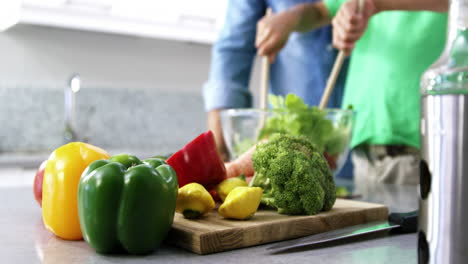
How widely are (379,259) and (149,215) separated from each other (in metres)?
0.33

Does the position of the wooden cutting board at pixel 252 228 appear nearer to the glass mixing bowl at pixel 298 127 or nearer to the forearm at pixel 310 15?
the glass mixing bowl at pixel 298 127

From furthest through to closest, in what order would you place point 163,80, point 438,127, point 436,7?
point 163,80 → point 436,7 → point 438,127

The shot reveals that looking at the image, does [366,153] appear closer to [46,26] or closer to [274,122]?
[274,122]

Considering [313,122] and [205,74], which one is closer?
[313,122]

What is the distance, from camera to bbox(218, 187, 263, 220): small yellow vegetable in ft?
2.60

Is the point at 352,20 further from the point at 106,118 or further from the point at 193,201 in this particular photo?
the point at 106,118

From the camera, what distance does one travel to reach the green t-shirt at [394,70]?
1.55 meters

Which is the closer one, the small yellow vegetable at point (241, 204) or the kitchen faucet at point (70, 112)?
the small yellow vegetable at point (241, 204)

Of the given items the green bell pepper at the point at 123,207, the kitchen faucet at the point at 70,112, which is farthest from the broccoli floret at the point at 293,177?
the kitchen faucet at the point at 70,112

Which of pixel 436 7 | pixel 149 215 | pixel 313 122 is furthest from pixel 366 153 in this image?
pixel 149 215

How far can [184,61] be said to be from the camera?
379cm

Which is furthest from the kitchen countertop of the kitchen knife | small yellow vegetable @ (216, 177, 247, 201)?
small yellow vegetable @ (216, 177, 247, 201)

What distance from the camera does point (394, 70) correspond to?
1.61m

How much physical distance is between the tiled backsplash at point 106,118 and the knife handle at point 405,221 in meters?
2.73
